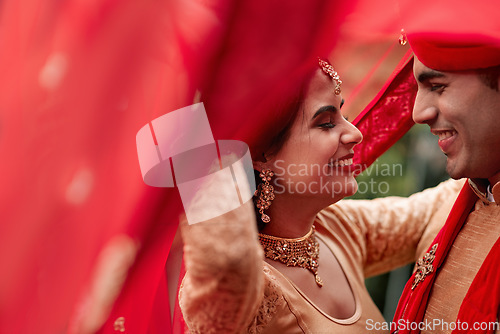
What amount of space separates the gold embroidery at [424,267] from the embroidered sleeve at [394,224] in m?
0.29

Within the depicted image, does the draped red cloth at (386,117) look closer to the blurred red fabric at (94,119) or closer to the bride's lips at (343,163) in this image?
the bride's lips at (343,163)

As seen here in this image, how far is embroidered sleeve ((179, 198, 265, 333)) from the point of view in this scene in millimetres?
736

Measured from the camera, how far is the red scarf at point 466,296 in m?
0.95

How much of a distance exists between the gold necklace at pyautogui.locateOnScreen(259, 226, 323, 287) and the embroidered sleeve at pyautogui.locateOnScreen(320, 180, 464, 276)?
25 centimetres

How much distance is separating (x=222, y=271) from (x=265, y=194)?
530 millimetres

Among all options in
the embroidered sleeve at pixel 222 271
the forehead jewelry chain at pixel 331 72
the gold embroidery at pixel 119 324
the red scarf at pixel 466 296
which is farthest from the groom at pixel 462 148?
the gold embroidery at pixel 119 324

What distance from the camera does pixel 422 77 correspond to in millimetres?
1047

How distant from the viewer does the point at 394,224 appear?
155 centimetres

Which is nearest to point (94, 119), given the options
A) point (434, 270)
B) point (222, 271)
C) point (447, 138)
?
point (222, 271)

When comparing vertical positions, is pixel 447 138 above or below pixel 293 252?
above

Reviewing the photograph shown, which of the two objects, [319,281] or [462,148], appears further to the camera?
[319,281]

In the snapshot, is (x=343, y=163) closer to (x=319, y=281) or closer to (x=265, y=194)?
(x=265, y=194)


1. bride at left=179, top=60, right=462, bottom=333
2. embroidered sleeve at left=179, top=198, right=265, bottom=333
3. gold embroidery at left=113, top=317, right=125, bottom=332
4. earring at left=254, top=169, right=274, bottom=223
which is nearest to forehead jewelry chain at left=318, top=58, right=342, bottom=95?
bride at left=179, top=60, right=462, bottom=333

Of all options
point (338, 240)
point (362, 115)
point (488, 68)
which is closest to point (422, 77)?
point (488, 68)
